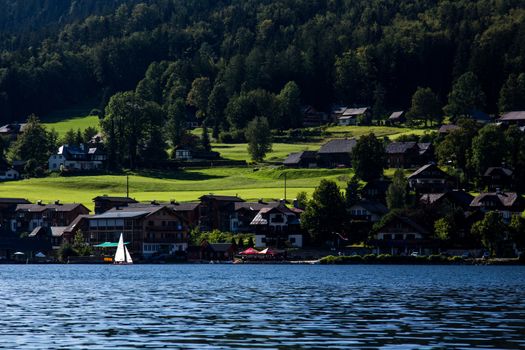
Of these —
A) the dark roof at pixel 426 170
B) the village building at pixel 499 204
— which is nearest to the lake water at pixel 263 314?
the village building at pixel 499 204

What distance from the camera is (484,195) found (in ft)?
478

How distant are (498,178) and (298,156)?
130 feet

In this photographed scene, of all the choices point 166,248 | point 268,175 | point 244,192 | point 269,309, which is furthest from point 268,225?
point 269,309

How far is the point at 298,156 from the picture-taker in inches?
7382

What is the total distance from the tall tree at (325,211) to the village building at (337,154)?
5253 cm

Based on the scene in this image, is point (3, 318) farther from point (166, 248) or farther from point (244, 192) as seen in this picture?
point (244, 192)

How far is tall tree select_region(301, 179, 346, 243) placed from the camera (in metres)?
135

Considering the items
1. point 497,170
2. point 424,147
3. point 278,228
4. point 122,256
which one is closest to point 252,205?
point 278,228

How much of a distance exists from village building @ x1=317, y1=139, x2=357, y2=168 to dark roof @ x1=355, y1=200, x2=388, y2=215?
130ft

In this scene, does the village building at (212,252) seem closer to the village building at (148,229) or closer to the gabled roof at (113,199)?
the village building at (148,229)

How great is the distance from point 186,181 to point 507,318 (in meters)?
137

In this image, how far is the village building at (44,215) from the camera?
517 ft

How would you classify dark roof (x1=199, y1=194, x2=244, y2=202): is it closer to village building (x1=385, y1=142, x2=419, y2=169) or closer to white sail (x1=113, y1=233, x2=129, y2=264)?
white sail (x1=113, y1=233, x2=129, y2=264)

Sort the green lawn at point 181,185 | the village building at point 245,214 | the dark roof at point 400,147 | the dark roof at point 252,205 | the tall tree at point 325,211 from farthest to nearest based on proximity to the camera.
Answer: the dark roof at point 400,147 < the green lawn at point 181,185 < the village building at point 245,214 < the dark roof at point 252,205 < the tall tree at point 325,211
